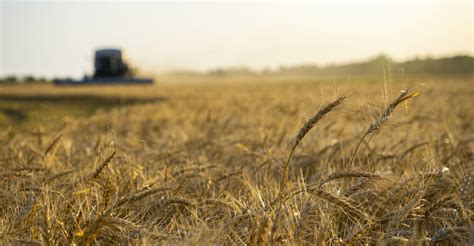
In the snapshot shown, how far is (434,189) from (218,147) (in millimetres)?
1811

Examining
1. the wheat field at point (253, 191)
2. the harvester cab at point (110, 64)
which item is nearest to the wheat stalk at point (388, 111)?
the wheat field at point (253, 191)

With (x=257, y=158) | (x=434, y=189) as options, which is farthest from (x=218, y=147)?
(x=434, y=189)

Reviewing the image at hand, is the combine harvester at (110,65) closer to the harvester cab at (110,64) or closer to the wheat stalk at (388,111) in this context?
the harvester cab at (110,64)

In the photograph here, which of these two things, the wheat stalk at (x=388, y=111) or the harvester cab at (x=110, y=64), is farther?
the harvester cab at (x=110, y=64)

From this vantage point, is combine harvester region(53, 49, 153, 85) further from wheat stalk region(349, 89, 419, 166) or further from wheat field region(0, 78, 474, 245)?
wheat stalk region(349, 89, 419, 166)

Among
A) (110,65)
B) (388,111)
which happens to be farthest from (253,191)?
(110,65)

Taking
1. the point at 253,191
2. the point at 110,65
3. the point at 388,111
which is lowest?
the point at 253,191

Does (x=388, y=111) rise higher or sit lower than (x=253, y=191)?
higher

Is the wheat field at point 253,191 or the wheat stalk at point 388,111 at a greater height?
the wheat stalk at point 388,111

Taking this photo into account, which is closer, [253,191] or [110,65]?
[253,191]

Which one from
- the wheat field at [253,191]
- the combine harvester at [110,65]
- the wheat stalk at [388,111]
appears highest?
the combine harvester at [110,65]

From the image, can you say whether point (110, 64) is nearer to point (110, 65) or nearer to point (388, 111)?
point (110, 65)

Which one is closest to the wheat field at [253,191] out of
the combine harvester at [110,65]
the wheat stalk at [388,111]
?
the wheat stalk at [388,111]

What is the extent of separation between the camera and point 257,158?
337cm
